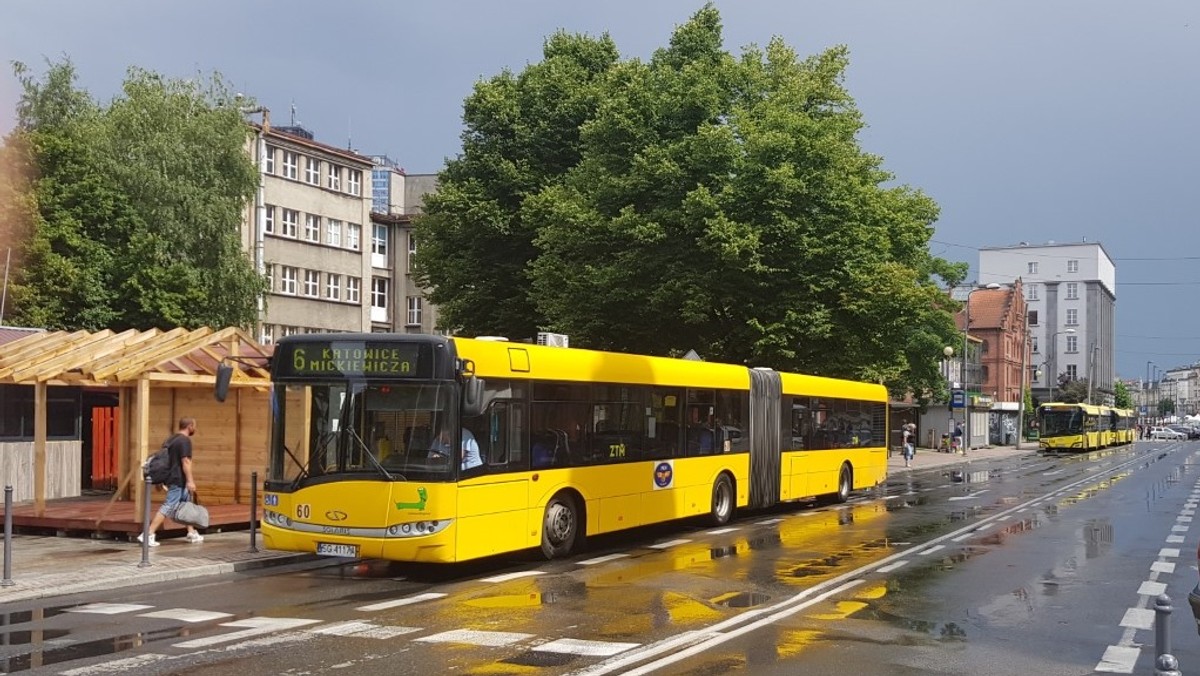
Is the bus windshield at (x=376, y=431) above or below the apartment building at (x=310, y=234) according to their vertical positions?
below

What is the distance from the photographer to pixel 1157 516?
23719mm

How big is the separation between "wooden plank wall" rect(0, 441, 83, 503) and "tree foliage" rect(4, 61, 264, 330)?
1802cm

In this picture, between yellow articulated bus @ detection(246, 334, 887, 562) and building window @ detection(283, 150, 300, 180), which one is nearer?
yellow articulated bus @ detection(246, 334, 887, 562)

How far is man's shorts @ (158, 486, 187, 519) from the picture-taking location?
16.2m

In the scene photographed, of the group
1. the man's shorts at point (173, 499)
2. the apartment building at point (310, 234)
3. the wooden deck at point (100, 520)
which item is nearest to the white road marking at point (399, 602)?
the man's shorts at point (173, 499)

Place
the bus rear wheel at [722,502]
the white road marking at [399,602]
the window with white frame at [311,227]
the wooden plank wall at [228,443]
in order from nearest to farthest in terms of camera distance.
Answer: the white road marking at [399,602] → the wooden plank wall at [228,443] → the bus rear wheel at [722,502] → the window with white frame at [311,227]

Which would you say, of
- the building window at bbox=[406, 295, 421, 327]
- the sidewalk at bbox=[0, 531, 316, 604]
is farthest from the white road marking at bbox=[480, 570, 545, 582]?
the building window at bbox=[406, 295, 421, 327]

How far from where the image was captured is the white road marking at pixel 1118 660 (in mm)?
8914

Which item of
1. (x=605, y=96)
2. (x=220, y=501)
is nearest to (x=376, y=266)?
(x=605, y=96)

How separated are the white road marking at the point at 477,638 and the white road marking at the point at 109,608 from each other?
11.0ft

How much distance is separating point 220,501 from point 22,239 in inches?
923

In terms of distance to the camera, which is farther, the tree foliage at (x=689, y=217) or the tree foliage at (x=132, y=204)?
the tree foliage at (x=132, y=204)

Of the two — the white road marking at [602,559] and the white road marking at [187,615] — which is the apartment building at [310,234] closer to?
the white road marking at [602,559]

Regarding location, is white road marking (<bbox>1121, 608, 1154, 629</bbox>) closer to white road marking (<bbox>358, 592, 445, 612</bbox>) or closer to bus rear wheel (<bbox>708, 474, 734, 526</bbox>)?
white road marking (<bbox>358, 592, 445, 612</bbox>)
